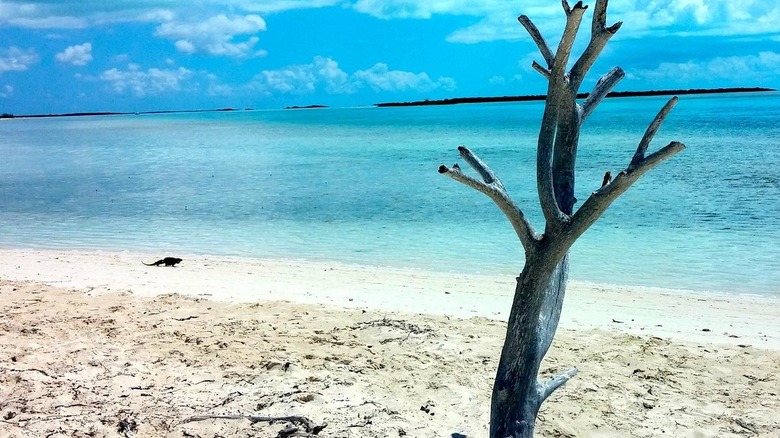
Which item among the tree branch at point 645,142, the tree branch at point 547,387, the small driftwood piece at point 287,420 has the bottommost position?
the small driftwood piece at point 287,420

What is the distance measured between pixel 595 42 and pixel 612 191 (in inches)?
28.6

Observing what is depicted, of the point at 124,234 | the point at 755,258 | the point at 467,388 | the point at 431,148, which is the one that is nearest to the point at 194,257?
the point at 124,234

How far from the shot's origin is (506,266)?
36.1 ft

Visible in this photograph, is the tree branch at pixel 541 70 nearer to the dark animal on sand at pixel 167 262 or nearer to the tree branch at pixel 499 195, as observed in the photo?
the tree branch at pixel 499 195

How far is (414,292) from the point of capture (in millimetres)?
8664

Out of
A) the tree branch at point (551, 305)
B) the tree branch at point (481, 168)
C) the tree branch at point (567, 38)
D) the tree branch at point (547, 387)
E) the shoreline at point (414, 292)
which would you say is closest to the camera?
the tree branch at point (567, 38)

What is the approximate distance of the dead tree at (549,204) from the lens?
310cm

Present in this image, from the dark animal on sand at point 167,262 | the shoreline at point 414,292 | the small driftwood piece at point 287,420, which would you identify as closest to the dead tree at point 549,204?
the small driftwood piece at point 287,420

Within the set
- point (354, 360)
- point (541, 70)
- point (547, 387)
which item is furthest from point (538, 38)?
point (354, 360)

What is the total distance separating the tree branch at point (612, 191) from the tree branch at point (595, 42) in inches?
22.0

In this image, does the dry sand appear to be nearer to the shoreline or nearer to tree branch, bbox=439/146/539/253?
the shoreline

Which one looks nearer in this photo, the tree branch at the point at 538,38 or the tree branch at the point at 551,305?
the tree branch at the point at 538,38

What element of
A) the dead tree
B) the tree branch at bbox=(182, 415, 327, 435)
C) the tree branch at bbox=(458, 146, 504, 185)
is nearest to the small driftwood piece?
the tree branch at bbox=(182, 415, 327, 435)

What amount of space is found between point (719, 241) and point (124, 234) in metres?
12.8
